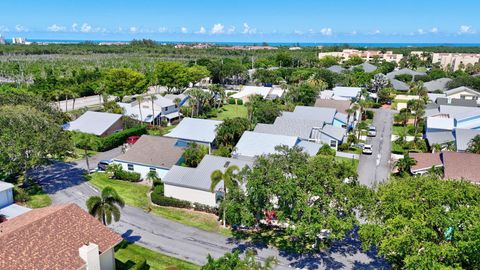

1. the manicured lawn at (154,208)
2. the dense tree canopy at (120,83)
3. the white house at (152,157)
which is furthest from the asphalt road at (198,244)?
the dense tree canopy at (120,83)

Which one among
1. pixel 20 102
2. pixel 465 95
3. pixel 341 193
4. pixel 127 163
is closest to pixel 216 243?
pixel 341 193

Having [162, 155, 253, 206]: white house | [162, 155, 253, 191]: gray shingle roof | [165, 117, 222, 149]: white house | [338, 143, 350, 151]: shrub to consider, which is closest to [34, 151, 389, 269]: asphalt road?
[162, 155, 253, 206]: white house

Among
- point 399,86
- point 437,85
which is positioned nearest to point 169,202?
point 399,86

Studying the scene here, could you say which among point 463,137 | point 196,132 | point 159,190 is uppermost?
point 463,137

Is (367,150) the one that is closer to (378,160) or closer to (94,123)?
(378,160)

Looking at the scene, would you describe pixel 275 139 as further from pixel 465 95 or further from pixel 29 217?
pixel 465 95

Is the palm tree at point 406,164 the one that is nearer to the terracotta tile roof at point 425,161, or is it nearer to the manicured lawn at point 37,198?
the terracotta tile roof at point 425,161
